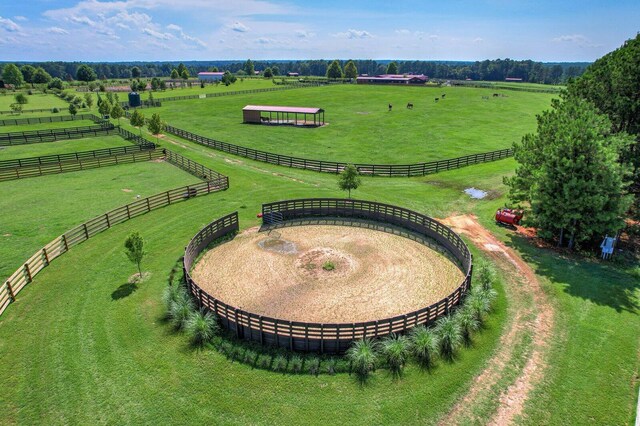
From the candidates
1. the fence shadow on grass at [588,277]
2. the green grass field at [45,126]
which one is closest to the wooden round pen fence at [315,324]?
the fence shadow on grass at [588,277]

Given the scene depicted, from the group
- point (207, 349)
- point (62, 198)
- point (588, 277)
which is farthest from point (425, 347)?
point (62, 198)

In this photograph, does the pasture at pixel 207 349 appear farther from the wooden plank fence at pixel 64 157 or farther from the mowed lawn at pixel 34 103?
the mowed lawn at pixel 34 103

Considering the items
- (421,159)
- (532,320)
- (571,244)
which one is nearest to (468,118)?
(421,159)

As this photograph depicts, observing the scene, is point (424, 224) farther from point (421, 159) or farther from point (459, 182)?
point (421, 159)

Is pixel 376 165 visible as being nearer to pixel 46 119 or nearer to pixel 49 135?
pixel 49 135

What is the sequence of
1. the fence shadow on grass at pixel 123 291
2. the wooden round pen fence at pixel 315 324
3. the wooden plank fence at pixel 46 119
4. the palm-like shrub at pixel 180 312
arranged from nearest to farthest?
the wooden round pen fence at pixel 315 324
the palm-like shrub at pixel 180 312
the fence shadow on grass at pixel 123 291
the wooden plank fence at pixel 46 119

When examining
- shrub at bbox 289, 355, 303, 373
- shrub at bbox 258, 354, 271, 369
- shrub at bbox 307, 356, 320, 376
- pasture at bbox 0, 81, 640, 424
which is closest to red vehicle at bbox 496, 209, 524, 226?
pasture at bbox 0, 81, 640, 424

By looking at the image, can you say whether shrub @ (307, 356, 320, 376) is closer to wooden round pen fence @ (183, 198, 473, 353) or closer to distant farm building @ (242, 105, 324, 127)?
wooden round pen fence @ (183, 198, 473, 353)

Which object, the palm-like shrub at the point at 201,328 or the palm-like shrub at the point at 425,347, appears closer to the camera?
the palm-like shrub at the point at 425,347
